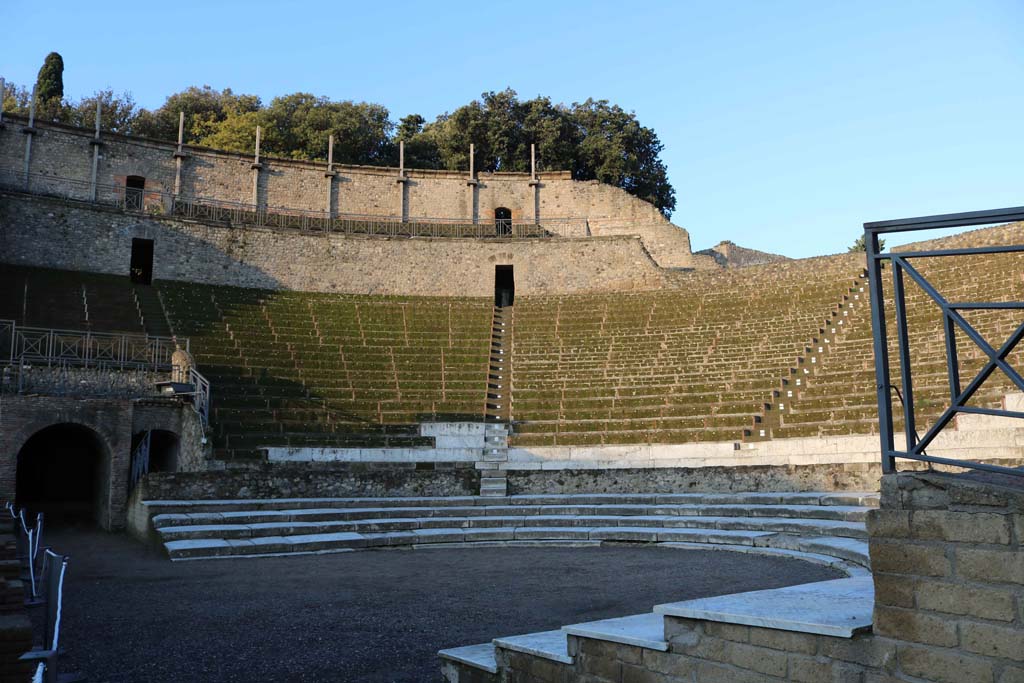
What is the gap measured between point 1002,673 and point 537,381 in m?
16.8

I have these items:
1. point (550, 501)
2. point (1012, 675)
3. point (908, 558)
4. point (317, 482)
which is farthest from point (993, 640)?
point (317, 482)

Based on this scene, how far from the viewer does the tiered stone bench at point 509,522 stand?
31.6ft

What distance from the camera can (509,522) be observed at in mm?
11633

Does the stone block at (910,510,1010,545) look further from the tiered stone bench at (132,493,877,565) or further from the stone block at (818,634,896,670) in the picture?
the tiered stone bench at (132,493,877,565)

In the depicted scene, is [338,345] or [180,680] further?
[338,345]

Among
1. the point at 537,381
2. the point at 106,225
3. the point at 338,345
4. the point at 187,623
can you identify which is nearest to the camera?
the point at 187,623

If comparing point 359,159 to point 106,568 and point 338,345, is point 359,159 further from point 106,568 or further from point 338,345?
point 106,568

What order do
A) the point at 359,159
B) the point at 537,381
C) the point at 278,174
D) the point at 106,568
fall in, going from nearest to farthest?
the point at 106,568 < the point at 537,381 < the point at 278,174 < the point at 359,159

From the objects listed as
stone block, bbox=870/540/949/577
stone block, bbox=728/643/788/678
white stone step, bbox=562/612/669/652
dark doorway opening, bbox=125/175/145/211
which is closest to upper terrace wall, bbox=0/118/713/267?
dark doorway opening, bbox=125/175/145/211

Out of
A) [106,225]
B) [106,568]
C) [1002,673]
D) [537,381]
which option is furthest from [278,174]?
[1002,673]

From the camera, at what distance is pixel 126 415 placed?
45.8ft

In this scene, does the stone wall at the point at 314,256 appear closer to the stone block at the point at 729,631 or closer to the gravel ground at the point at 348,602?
the gravel ground at the point at 348,602

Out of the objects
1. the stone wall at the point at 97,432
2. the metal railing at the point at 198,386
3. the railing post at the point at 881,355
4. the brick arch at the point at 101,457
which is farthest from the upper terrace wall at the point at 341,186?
the railing post at the point at 881,355

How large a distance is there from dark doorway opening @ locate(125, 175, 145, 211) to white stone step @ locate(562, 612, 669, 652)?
1018 inches
